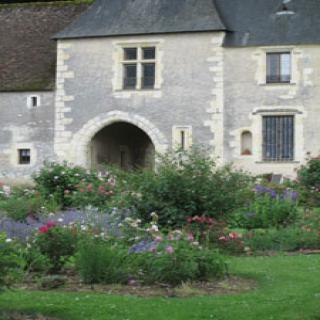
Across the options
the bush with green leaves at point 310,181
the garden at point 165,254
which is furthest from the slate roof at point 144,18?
the garden at point 165,254

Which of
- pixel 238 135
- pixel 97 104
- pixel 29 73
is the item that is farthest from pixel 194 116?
pixel 29 73

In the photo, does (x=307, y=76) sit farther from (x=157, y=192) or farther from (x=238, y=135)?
(x=157, y=192)

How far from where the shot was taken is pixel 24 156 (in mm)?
28578

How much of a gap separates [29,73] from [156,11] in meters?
4.79

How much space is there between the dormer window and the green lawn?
58.5ft

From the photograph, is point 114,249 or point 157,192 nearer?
point 114,249

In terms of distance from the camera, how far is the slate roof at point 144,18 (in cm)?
2683

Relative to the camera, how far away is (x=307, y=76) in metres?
26.3

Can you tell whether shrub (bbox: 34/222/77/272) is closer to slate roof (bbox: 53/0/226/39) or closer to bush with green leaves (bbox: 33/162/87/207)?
bush with green leaves (bbox: 33/162/87/207)

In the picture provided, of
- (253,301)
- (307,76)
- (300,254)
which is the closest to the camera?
(253,301)

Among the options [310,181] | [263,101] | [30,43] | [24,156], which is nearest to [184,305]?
[310,181]

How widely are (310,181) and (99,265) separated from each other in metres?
11.6

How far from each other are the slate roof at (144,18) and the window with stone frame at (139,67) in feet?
2.05

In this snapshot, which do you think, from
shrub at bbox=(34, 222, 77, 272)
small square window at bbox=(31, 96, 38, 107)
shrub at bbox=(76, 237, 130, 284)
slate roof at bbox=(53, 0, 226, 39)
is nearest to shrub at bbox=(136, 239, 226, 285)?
shrub at bbox=(76, 237, 130, 284)
